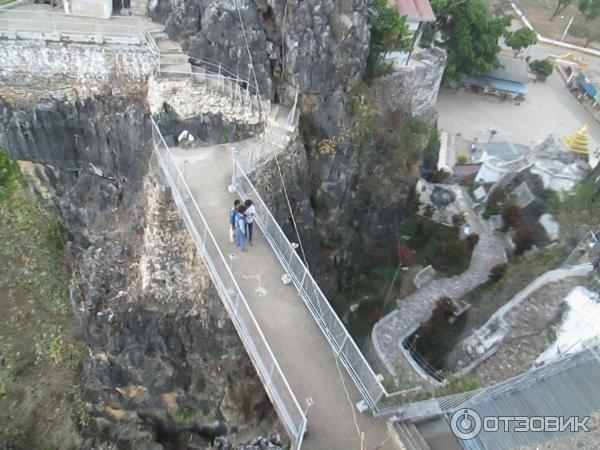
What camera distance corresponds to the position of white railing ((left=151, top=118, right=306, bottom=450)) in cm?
902

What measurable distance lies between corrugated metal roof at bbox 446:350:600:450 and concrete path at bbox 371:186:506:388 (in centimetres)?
521

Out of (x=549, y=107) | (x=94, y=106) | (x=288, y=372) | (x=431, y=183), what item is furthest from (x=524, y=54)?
(x=288, y=372)

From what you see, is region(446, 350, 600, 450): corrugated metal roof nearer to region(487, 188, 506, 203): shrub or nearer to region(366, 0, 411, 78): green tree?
region(366, 0, 411, 78): green tree

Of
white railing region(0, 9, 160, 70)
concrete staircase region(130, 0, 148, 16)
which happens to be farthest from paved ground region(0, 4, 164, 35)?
concrete staircase region(130, 0, 148, 16)

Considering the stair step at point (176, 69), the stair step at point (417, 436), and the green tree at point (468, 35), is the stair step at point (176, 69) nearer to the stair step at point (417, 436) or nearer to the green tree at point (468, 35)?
the stair step at point (417, 436)

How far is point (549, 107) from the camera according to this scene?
1576 inches

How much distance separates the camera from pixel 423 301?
18.7 metres

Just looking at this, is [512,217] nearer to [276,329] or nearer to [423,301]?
[423,301]

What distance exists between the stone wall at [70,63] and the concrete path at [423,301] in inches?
525

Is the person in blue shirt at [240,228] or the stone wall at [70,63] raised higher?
the stone wall at [70,63]

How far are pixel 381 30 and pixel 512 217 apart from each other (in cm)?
1109

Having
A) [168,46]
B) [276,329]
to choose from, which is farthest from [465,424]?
[168,46]

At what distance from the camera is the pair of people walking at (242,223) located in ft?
36.9

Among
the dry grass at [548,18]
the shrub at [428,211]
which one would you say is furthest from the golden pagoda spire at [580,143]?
the dry grass at [548,18]
